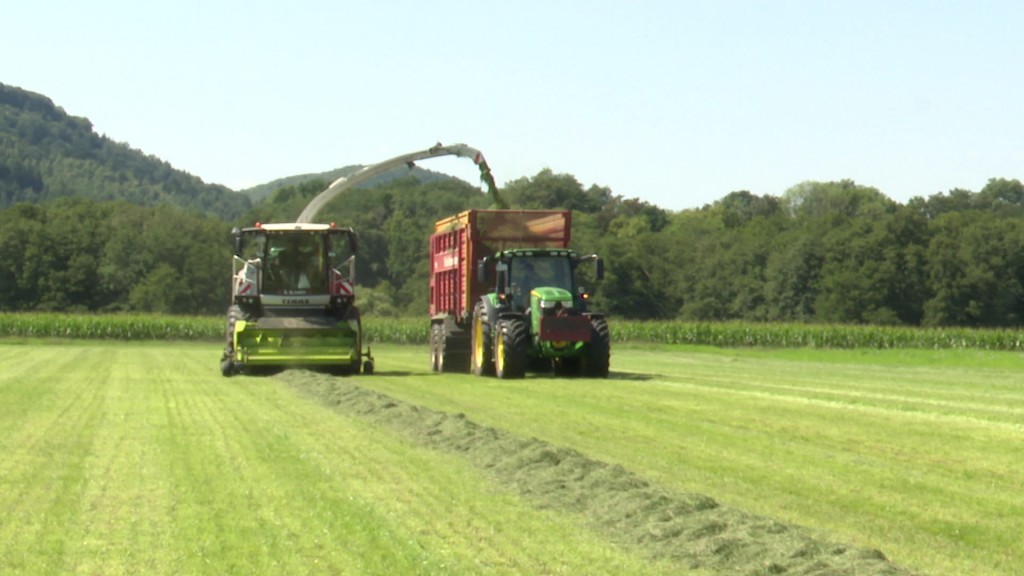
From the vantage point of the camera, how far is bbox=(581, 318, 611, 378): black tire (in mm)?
25250

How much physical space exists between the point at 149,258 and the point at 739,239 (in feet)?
132

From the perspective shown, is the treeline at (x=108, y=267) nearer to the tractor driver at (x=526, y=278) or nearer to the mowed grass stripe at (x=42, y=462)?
the tractor driver at (x=526, y=278)

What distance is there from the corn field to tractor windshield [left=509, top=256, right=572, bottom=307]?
34.1 metres

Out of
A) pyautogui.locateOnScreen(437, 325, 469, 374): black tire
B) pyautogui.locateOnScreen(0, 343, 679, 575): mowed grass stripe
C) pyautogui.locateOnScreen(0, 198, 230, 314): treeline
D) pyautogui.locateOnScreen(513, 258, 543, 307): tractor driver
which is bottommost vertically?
pyautogui.locateOnScreen(0, 343, 679, 575): mowed grass stripe

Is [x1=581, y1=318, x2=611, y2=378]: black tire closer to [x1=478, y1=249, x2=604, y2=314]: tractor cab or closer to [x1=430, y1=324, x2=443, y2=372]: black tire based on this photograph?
[x1=478, y1=249, x2=604, y2=314]: tractor cab

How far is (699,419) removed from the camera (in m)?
16.8

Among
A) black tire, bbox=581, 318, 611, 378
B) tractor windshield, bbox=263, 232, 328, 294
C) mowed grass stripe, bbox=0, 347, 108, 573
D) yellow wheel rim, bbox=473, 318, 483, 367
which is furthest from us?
tractor windshield, bbox=263, 232, 328, 294

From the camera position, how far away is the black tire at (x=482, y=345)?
25906 mm

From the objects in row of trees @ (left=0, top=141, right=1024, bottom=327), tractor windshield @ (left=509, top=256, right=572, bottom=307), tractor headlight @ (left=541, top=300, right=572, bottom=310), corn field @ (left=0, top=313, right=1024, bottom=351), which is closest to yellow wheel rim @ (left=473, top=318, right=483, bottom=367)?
tractor windshield @ (left=509, top=256, right=572, bottom=307)

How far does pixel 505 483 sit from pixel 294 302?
16.6m

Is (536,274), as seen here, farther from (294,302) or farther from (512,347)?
(294,302)

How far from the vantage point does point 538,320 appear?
24922 millimetres

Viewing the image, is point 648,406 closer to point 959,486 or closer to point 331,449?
point 331,449

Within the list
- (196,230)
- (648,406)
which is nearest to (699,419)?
(648,406)
